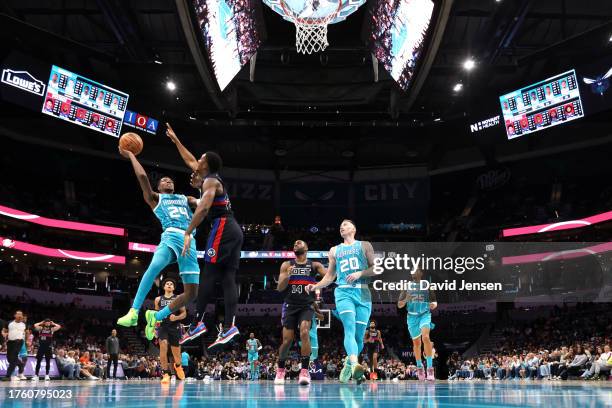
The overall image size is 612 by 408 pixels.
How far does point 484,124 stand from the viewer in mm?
31922

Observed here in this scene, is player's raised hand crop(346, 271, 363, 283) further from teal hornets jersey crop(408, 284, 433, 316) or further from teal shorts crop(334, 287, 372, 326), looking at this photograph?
teal hornets jersey crop(408, 284, 433, 316)

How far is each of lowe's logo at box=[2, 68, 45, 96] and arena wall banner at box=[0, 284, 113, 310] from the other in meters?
9.52

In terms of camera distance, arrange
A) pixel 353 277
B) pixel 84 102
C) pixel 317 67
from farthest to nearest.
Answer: pixel 317 67 → pixel 84 102 → pixel 353 277

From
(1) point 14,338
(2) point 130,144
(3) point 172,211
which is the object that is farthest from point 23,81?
(3) point 172,211

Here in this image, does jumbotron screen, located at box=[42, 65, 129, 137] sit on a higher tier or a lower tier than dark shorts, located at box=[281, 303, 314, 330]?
higher

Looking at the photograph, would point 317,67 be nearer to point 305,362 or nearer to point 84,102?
point 84,102

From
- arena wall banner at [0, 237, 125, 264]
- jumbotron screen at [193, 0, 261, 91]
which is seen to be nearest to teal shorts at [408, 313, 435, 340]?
jumbotron screen at [193, 0, 261, 91]

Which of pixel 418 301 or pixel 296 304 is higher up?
pixel 418 301

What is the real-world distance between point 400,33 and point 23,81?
15.8m

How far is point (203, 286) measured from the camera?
23.1 ft

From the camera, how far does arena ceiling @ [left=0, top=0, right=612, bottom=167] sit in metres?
24.8

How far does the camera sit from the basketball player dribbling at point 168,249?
24.2ft

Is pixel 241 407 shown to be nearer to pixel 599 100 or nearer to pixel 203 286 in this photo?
pixel 203 286

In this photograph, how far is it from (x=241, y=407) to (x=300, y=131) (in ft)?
107
